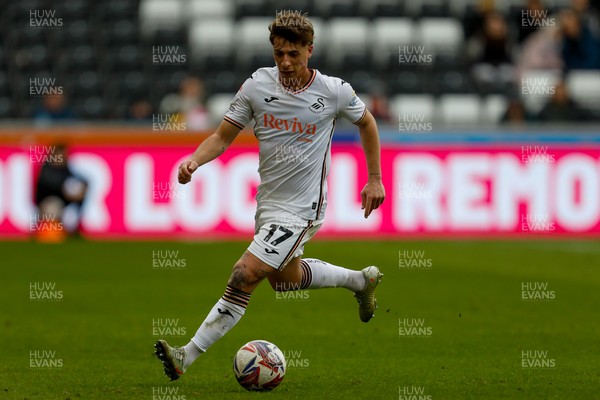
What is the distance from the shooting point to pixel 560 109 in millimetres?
21969

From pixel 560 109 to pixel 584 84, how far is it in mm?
2089

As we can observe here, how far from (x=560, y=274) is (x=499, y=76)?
8.84 m

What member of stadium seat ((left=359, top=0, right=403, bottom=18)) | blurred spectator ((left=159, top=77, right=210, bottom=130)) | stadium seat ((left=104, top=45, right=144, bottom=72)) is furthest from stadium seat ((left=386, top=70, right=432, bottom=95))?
stadium seat ((left=104, top=45, right=144, bottom=72))

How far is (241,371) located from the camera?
308 inches

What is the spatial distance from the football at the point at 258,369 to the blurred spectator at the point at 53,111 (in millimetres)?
14051

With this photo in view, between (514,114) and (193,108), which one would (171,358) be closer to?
(193,108)

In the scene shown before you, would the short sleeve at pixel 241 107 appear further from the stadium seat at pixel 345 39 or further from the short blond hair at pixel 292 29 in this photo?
the stadium seat at pixel 345 39

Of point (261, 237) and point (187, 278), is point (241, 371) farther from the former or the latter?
point (187, 278)

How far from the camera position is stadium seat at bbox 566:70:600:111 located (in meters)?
23.5

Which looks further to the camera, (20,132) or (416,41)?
(416,41)

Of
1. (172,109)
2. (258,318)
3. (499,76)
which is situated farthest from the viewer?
(499,76)

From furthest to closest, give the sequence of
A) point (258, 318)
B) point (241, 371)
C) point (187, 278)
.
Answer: point (187, 278), point (258, 318), point (241, 371)

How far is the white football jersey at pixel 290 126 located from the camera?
318 inches

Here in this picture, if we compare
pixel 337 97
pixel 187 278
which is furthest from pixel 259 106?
pixel 187 278
